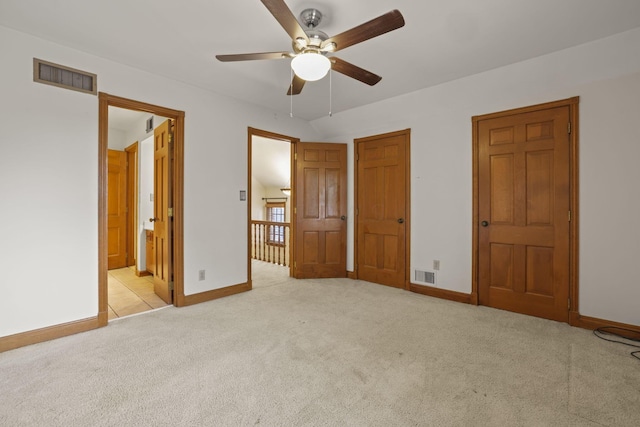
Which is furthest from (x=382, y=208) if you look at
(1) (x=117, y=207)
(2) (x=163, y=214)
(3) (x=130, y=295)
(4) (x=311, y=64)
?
(1) (x=117, y=207)

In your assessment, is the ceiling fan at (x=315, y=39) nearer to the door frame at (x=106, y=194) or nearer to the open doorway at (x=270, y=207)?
the door frame at (x=106, y=194)

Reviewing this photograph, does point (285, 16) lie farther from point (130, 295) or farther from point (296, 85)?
point (130, 295)

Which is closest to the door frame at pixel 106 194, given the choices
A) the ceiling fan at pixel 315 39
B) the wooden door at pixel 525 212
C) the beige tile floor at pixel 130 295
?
the beige tile floor at pixel 130 295

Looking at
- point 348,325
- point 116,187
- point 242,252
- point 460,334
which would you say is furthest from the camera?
point 116,187

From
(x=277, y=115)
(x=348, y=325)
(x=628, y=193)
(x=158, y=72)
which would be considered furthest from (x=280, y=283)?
(x=628, y=193)

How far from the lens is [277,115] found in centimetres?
430

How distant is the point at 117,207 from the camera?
17.4 feet

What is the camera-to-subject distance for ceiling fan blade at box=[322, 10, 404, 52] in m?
1.60

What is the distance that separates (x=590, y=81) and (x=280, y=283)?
416cm

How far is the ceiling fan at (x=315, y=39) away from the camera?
161 centimetres

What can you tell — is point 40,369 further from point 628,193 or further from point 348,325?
point 628,193

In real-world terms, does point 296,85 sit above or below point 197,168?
above

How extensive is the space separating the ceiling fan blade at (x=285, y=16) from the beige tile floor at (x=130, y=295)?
10.3 feet

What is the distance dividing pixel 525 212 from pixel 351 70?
2377mm
